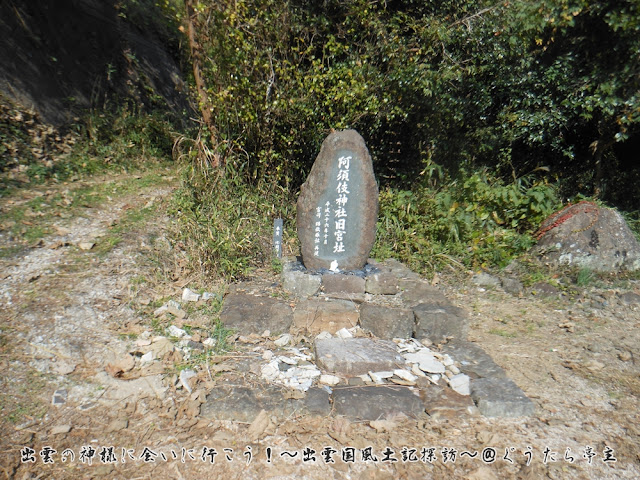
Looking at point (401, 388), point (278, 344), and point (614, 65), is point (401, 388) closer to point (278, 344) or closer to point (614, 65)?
point (278, 344)

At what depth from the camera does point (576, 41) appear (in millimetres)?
6152

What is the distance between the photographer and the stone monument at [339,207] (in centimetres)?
420

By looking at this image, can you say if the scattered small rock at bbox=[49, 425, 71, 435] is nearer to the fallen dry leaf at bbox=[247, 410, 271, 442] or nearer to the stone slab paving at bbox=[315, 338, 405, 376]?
the fallen dry leaf at bbox=[247, 410, 271, 442]

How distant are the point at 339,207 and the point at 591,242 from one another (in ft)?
9.92

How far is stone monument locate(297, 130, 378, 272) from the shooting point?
13.8 ft

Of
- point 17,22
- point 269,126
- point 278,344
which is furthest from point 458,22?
point 17,22

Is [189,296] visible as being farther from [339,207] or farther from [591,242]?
[591,242]

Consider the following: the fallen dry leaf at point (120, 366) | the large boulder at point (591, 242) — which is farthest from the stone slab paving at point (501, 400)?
the large boulder at point (591, 242)

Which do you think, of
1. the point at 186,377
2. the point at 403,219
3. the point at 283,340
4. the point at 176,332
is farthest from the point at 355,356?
the point at 403,219

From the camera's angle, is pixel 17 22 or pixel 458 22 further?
pixel 17 22

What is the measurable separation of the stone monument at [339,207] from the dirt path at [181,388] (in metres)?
0.57

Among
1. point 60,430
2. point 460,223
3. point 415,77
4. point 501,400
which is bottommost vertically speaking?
point 60,430

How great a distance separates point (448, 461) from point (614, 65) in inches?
220

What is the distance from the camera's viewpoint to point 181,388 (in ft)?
9.65
